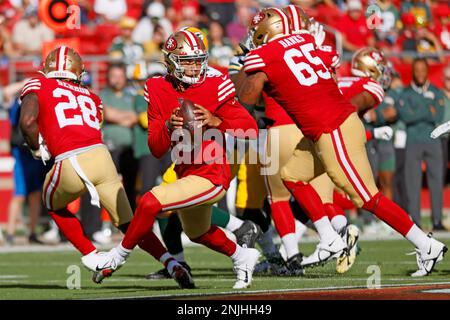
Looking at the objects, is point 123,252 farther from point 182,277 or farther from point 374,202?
point 374,202

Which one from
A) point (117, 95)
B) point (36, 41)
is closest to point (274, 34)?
point (117, 95)

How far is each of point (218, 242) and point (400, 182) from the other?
295 inches

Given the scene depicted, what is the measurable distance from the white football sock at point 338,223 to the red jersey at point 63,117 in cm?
→ 213

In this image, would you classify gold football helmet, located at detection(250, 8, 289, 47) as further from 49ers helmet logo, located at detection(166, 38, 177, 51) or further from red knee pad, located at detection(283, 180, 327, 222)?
red knee pad, located at detection(283, 180, 327, 222)

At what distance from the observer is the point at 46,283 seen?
8.84m

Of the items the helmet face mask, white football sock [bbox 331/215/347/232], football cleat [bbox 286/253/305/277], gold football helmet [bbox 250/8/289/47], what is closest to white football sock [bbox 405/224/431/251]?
football cleat [bbox 286/253/305/277]

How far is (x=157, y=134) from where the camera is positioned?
7.52 m

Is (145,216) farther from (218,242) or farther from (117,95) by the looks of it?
(117,95)

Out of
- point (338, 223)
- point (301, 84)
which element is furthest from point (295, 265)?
point (301, 84)

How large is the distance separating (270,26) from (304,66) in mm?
479

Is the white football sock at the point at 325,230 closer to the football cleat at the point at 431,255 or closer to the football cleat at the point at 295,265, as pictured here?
the football cleat at the point at 295,265

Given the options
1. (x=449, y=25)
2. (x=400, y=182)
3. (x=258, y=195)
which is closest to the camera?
(x=258, y=195)

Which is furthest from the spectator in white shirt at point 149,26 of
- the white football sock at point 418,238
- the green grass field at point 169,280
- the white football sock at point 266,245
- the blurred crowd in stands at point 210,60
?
the white football sock at point 418,238

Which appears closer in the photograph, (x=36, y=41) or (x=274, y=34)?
(x=274, y=34)
